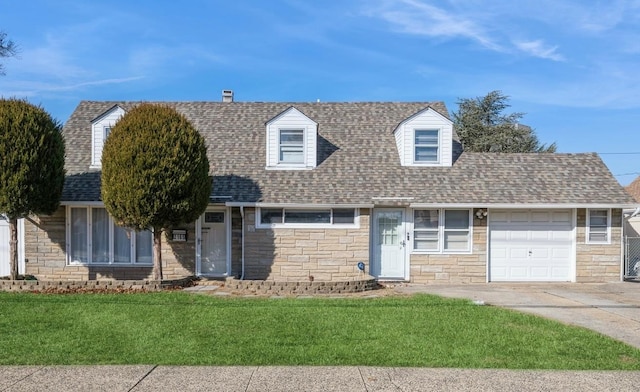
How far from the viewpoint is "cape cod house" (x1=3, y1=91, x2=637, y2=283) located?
16.8m

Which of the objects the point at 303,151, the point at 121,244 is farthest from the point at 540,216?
the point at 121,244

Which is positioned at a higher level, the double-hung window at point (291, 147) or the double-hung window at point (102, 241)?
the double-hung window at point (291, 147)

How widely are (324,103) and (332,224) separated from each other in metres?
6.40

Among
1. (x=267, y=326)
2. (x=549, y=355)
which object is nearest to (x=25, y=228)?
(x=267, y=326)

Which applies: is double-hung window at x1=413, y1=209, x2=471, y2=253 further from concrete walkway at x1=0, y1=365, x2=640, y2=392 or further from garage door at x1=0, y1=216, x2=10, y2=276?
garage door at x1=0, y1=216, x2=10, y2=276

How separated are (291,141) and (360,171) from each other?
2.53 m

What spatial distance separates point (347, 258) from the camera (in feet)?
55.0

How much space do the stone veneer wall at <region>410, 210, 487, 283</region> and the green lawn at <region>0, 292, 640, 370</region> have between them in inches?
171

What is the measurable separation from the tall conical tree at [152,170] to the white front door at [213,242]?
207 cm

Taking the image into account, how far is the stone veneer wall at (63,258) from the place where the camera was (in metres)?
17.1

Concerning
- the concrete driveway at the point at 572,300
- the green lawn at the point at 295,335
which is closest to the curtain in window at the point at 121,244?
the green lawn at the point at 295,335

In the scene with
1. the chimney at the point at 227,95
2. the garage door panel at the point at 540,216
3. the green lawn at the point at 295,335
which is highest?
the chimney at the point at 227,95

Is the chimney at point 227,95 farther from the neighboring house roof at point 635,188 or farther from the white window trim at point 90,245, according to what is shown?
the neighboring house roof at point 635,188

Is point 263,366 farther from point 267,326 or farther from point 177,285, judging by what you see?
point 177,285
